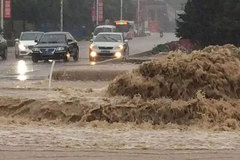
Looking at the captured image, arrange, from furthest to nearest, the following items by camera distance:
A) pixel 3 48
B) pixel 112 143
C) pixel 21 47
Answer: pixel 21 47 → pixel 3 48 → pixel 112 143

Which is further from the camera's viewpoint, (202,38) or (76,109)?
A: (202,38)

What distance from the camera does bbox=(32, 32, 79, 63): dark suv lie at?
3781 cm

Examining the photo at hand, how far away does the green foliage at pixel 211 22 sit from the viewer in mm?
33938

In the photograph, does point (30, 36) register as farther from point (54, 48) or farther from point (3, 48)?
point (54, 48)

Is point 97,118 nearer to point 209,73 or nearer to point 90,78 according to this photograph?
point 209,73

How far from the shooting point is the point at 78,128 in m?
11.9

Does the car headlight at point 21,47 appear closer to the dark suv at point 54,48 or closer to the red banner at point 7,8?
the dark suv at point 54,48

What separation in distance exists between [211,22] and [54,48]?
880 cm

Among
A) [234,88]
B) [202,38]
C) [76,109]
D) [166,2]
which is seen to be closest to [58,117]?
[76,109]

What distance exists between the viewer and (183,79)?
13203 millimetres

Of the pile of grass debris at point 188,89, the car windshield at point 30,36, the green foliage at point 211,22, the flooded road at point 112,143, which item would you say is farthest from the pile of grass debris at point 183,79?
the car windshield at point 30,36

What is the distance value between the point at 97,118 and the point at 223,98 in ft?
8.02

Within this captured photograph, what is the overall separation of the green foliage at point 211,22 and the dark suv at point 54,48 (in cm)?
626

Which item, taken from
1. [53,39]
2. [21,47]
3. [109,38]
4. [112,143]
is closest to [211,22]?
[109,38]
